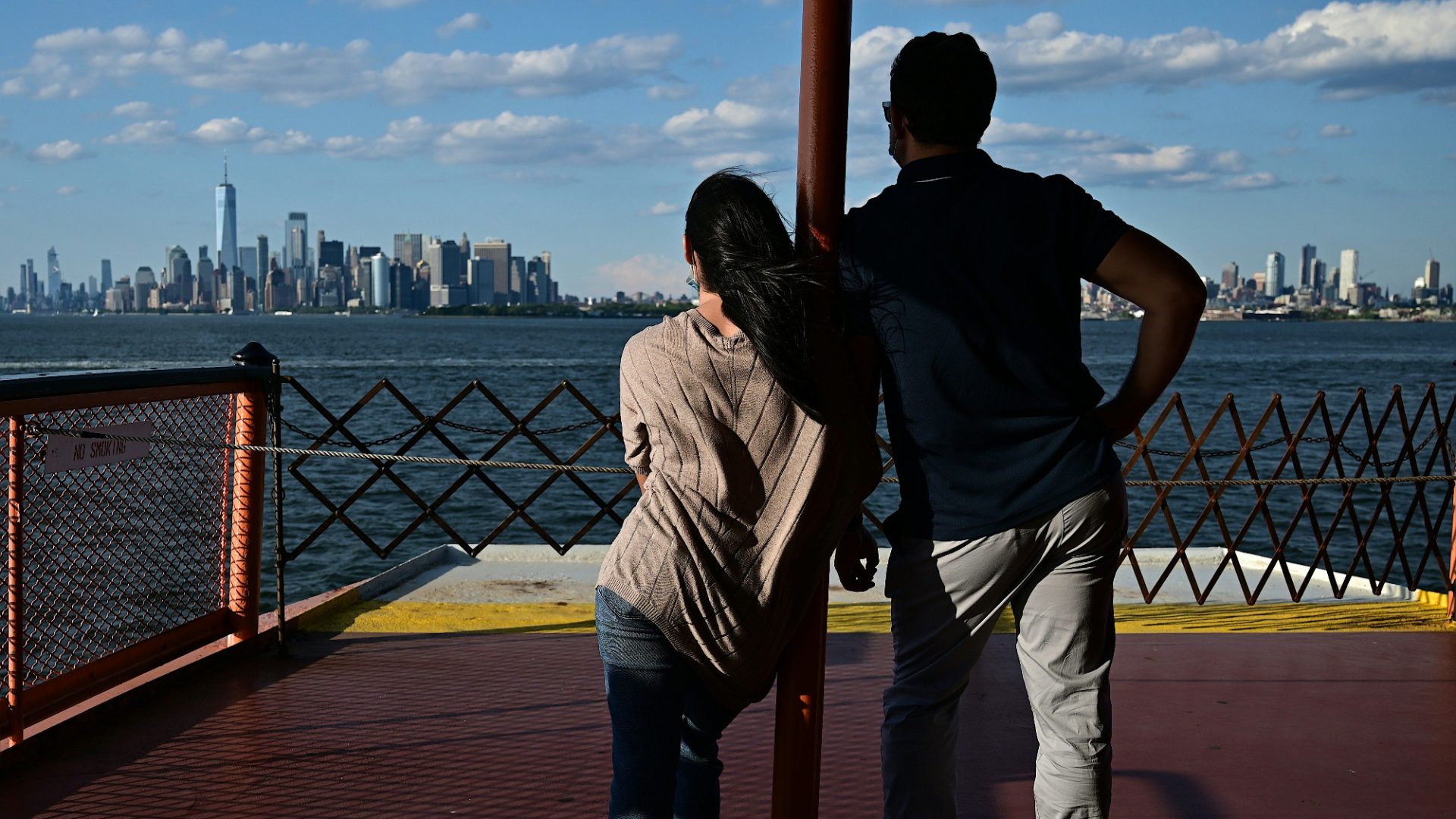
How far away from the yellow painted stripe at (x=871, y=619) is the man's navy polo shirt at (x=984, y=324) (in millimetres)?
2791

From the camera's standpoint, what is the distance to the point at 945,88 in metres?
1.79

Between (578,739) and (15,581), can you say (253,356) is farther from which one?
(578,739)

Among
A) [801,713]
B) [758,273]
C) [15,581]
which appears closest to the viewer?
[758,273]

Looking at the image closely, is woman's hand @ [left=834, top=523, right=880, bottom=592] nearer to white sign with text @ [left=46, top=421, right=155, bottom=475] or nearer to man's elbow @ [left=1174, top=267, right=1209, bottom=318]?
man's elbow @ [left=1174, top=267, right=1209, bottom=318]

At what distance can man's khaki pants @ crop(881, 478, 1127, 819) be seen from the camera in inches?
71.5

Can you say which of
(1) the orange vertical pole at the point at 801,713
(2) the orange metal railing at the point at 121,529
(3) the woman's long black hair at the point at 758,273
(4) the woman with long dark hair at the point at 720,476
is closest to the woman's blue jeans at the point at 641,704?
(4) the woman with long dark hair at the point at 720,476

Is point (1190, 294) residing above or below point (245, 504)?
above

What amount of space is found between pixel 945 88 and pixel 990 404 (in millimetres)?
454

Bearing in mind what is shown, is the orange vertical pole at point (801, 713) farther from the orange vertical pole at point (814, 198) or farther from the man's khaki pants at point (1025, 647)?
the man's khaki pants at point (1025, 647)

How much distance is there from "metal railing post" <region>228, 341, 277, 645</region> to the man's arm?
296cm

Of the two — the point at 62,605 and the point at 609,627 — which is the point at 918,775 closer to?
the point at 609,627

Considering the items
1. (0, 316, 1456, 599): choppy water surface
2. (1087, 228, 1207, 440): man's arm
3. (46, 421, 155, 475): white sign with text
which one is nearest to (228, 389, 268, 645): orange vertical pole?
(46, 421, 155, 475): white sign with text

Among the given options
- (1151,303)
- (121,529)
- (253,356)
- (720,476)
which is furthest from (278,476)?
(1151,303)

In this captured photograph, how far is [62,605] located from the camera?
3.25 meters
